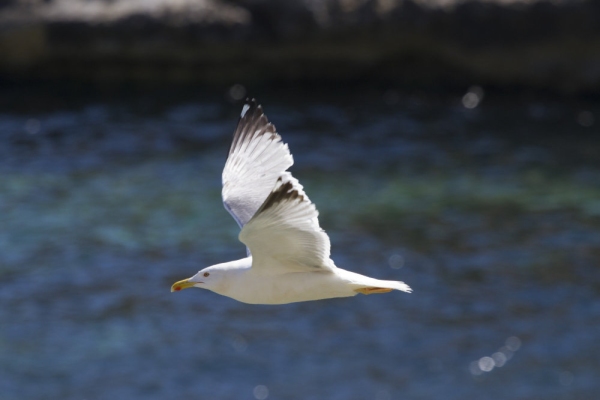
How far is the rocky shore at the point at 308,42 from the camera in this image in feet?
57.5

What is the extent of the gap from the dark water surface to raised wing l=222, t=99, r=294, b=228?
177 inches

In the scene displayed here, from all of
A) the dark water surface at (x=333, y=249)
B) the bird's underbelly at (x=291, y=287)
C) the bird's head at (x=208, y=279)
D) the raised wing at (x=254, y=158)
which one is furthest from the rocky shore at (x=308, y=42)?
the bird's underbelly at (x=291, y=287)

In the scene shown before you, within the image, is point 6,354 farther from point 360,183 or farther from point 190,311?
point 360,183

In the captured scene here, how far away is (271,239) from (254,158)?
1330mm

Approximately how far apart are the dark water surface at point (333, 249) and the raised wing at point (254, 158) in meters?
4.49

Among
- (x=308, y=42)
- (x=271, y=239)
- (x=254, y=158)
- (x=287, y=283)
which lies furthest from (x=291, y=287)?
(x=308, y=42)

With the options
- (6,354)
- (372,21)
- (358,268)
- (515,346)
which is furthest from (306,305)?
(372,21)

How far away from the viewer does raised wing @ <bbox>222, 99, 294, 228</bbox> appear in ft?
21.6

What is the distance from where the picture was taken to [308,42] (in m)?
17.9

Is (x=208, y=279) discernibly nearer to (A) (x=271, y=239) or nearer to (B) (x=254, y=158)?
(A) (x=271, y=239)

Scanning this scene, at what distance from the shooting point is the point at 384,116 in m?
17.4

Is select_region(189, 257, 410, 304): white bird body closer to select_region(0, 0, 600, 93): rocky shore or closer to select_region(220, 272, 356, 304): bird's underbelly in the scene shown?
select_region(220, 272, 356, 304): bird's underbelly

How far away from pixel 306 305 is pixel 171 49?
23.3 feet

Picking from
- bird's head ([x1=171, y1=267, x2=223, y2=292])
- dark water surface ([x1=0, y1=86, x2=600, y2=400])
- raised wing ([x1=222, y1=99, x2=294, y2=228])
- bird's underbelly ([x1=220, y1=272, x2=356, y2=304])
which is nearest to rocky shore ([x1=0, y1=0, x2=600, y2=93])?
dark water surface ([x1=0, y1=86, x2=600, y2=400])
